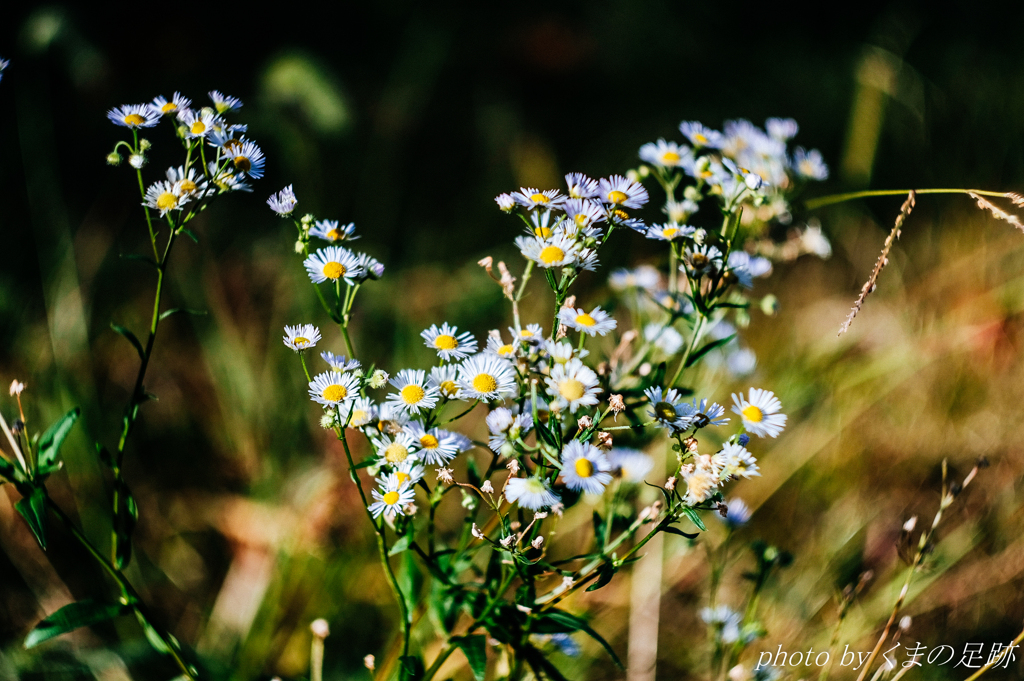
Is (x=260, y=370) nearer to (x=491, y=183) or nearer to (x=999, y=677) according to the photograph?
(x=491, y=183)

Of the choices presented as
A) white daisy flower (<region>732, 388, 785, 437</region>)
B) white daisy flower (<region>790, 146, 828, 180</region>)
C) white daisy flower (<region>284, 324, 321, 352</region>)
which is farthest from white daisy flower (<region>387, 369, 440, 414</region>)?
white daisy flower (<region>790, 146, 828, 180</region>)

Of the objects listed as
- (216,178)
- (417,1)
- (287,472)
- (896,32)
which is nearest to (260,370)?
(287,472)

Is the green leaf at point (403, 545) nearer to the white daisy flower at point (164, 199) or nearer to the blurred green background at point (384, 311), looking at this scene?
the white daisy flower at point (164, 199)

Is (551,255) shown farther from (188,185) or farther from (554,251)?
(188,185)

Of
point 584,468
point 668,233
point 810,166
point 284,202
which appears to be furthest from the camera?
point 810,166

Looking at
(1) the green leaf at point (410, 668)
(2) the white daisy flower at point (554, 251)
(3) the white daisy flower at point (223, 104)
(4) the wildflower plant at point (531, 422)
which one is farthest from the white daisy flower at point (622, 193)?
(1) the green leaf at point (410, 668)

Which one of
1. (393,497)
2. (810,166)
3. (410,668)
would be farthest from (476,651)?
(810,166)
